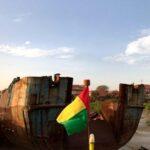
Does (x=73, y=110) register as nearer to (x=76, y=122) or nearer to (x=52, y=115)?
(x=76, y=122)

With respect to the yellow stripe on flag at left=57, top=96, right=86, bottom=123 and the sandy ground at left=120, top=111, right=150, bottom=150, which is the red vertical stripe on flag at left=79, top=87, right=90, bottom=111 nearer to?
the yellow stripe on flag at left=57, top=96, right=86, bottom=123

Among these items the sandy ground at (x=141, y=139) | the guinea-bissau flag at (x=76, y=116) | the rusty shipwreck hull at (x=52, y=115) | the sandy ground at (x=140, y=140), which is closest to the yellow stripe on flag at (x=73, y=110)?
the guinea-bissau flag at (x=76, y=116)

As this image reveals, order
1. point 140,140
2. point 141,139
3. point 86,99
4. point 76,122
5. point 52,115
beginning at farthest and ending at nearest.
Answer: point 141,139
point 140,140
point 52,115
point 86,99
point 76,122

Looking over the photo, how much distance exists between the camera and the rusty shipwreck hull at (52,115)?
32.2ft

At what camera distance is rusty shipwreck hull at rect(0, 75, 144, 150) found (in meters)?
9.83

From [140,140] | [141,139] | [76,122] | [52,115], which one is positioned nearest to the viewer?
[76,122]

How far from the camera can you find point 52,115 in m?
9.92

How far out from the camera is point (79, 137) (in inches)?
423

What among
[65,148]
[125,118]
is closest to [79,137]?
[65,148]

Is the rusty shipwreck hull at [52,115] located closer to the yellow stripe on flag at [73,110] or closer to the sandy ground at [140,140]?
the yellow stripe on flag at [73,110]

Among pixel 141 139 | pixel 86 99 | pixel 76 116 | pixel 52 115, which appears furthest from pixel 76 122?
pixel 141 139

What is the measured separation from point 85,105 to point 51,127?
7.35 feet

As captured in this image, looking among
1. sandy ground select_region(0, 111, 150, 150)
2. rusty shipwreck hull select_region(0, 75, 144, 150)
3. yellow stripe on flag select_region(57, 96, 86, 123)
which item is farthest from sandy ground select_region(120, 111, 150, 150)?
yellow stripe on flag select_region(57, 96, 86, 123)

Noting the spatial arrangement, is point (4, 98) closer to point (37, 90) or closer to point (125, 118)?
point (37, 90)
